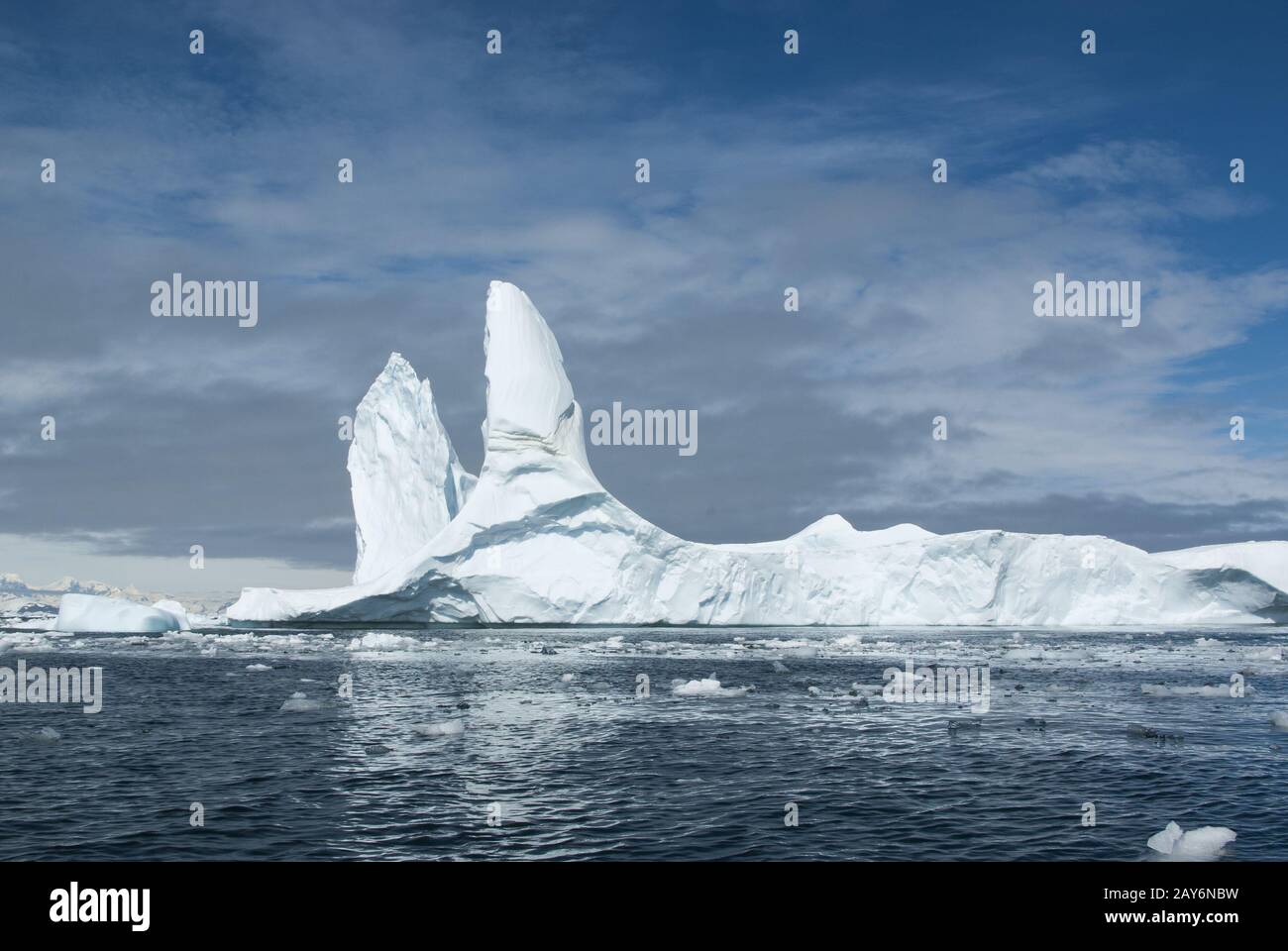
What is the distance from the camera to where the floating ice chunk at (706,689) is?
22.5 metres

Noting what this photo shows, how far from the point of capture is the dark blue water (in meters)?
9.88

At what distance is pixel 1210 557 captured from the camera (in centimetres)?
6272

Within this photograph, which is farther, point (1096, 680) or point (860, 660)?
point (860, 660)

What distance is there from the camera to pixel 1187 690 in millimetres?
23750

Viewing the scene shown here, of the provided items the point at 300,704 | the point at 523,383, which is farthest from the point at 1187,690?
the point at 523,383

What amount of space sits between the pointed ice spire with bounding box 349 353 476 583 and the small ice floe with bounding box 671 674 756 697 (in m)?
42.6

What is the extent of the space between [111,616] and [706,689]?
45.6 m

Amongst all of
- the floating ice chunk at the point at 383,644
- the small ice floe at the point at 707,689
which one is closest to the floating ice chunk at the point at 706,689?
the small ice floe at the point at 707,689

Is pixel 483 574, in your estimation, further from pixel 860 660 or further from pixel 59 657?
pixel 860 660

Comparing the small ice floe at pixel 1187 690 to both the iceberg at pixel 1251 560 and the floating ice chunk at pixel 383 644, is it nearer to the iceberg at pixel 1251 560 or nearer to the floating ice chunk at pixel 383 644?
the floating ice chunk at pixel 383 644

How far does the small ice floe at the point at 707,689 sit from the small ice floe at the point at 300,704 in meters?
7.84

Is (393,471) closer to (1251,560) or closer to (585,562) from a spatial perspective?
(585,562)

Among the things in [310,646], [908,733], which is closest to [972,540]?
[310,646]
